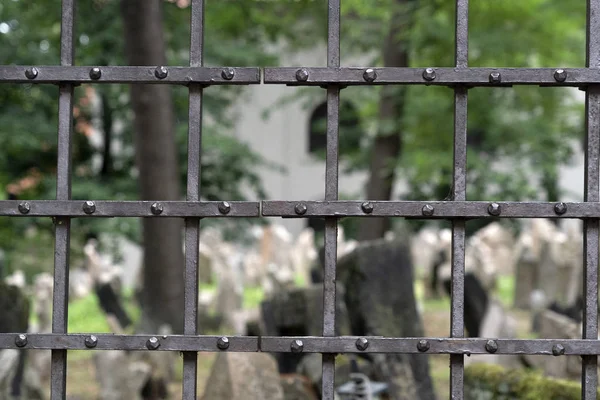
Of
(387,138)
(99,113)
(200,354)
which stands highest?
(99,113)

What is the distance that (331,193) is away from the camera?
2.98 meters

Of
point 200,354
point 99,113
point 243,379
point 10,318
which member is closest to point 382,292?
point 243,379

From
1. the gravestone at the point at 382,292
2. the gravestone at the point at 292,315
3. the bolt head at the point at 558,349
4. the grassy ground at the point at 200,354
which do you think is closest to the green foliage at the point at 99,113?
the grassy ground at the point at 200,354

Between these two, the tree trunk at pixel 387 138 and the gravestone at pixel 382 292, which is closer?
the gravestone at pixel 382 292

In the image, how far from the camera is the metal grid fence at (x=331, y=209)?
294cm

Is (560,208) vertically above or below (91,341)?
above

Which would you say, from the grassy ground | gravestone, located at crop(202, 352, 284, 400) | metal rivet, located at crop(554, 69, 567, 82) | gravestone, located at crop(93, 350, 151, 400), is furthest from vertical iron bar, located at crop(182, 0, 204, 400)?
the grassy ground

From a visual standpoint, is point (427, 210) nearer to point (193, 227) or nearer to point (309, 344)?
point (309, 344)

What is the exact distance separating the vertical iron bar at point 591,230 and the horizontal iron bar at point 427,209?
72mm

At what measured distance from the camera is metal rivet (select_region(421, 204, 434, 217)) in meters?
2.93

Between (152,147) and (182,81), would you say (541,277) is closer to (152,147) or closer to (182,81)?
(152,147)

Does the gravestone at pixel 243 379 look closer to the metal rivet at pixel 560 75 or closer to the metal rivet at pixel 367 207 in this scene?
the metal rivet at pixel 367 207

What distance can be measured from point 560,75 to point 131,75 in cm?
144

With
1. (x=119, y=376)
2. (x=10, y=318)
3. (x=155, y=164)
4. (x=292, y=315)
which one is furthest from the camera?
(x=155, y=164)
